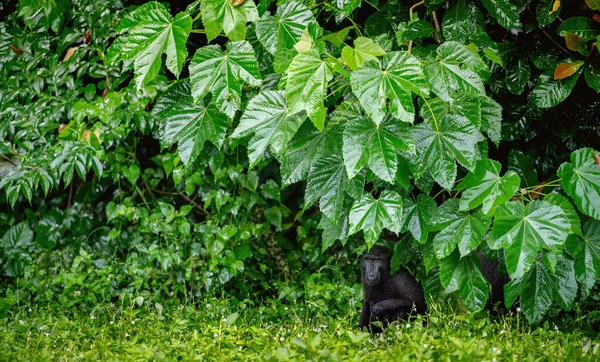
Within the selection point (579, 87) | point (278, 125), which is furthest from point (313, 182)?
point (579, 87)

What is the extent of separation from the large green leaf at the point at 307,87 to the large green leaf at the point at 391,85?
109 mm

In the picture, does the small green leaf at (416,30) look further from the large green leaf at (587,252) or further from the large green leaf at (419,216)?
the large green leaf at (587,252)

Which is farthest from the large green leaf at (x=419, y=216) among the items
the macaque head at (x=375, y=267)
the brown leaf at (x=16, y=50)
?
the brown leaf at (x=16, y=50)

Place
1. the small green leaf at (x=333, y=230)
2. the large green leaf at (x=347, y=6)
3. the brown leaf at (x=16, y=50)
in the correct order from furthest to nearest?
the brown leaf at (x=16, y=50), the small green leaf at (x=333, y=230), the large green leaf at (x=347, y=6)

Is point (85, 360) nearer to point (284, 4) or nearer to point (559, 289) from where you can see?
point (284, 4)

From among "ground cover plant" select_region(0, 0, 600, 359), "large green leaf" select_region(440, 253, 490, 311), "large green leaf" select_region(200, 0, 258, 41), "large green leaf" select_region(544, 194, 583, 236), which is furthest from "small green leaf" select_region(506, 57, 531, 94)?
"large green leaf" select_region(200, 0, 258, 41)

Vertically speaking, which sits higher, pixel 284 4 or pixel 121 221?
pixel 284 4

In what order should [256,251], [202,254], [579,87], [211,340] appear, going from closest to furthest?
[211,340], [579,87], [202,254], [256,251]

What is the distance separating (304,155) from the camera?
283 cm

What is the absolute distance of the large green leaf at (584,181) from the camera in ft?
9.02

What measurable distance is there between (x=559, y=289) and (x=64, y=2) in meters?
3.47

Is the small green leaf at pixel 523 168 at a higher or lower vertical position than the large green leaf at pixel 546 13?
lower

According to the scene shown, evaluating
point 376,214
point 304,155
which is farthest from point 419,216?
point 304,155

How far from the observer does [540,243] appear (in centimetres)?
262
